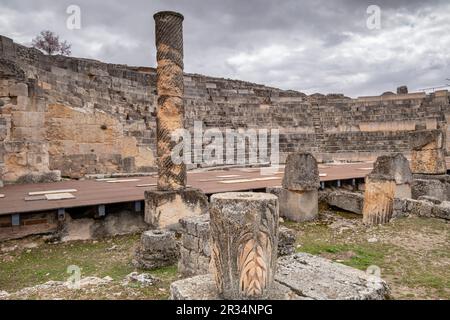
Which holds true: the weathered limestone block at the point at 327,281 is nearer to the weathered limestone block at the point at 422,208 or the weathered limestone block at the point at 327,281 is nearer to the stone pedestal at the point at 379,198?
the stone pedestal at the point at 379,198

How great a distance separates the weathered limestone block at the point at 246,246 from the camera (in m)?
2.96

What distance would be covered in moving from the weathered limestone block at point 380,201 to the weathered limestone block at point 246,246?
5.45 metres

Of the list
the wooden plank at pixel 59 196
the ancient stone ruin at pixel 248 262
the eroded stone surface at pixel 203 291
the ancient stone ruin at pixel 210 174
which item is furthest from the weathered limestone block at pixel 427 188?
the wooden plank at pixel 59 196

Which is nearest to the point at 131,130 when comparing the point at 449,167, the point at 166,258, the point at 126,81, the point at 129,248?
the point at 126,81

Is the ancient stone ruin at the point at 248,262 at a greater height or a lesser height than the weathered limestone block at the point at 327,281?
greater

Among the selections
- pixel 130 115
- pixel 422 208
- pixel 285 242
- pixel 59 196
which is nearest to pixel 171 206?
pixel 59 196

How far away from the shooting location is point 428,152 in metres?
11.3

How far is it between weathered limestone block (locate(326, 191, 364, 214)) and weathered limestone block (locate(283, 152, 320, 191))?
125 cm

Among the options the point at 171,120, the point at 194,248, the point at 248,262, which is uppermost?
the point at 171,120

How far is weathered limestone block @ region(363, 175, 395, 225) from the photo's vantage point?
770cm

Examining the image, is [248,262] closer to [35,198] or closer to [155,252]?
[155,252]

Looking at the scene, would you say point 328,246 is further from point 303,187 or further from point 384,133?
point 384,133

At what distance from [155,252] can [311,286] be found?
3035 mm

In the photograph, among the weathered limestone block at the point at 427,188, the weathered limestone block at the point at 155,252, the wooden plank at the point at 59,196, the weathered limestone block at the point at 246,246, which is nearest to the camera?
the weathered limestone block at the point at 246,246
